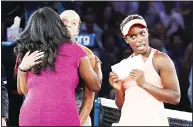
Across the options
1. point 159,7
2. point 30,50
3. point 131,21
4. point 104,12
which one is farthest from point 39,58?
point 159,7

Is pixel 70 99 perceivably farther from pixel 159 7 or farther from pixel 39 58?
pixel 159 7

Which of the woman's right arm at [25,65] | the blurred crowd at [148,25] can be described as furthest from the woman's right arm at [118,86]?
the blurred crowd at [148,25]

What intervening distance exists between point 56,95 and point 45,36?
0.74 feet

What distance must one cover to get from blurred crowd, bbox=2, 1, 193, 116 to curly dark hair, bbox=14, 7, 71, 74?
65 cm

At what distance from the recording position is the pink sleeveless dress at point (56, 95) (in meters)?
1.31

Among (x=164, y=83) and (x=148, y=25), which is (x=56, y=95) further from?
(x=148, y=25)

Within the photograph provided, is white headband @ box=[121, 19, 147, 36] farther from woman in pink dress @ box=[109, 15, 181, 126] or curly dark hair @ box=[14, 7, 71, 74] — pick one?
curly dark hair @ box=[14, 7, 71, 74]

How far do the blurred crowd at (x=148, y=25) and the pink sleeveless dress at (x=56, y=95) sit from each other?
638 millimetres

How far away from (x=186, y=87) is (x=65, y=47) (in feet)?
3.09

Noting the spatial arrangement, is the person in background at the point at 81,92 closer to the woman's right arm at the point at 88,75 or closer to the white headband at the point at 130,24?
the woman's right arm at the point at 88,75

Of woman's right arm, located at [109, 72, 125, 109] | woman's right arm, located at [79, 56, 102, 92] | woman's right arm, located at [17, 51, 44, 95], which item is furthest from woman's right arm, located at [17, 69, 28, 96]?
woman's right arm, located at [109, 72, 125, 109]

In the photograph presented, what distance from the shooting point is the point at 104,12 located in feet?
6.62

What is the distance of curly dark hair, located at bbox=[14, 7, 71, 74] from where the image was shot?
→ 1.32 meters

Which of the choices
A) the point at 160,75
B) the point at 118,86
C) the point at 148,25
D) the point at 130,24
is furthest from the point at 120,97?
the point at 148,25
